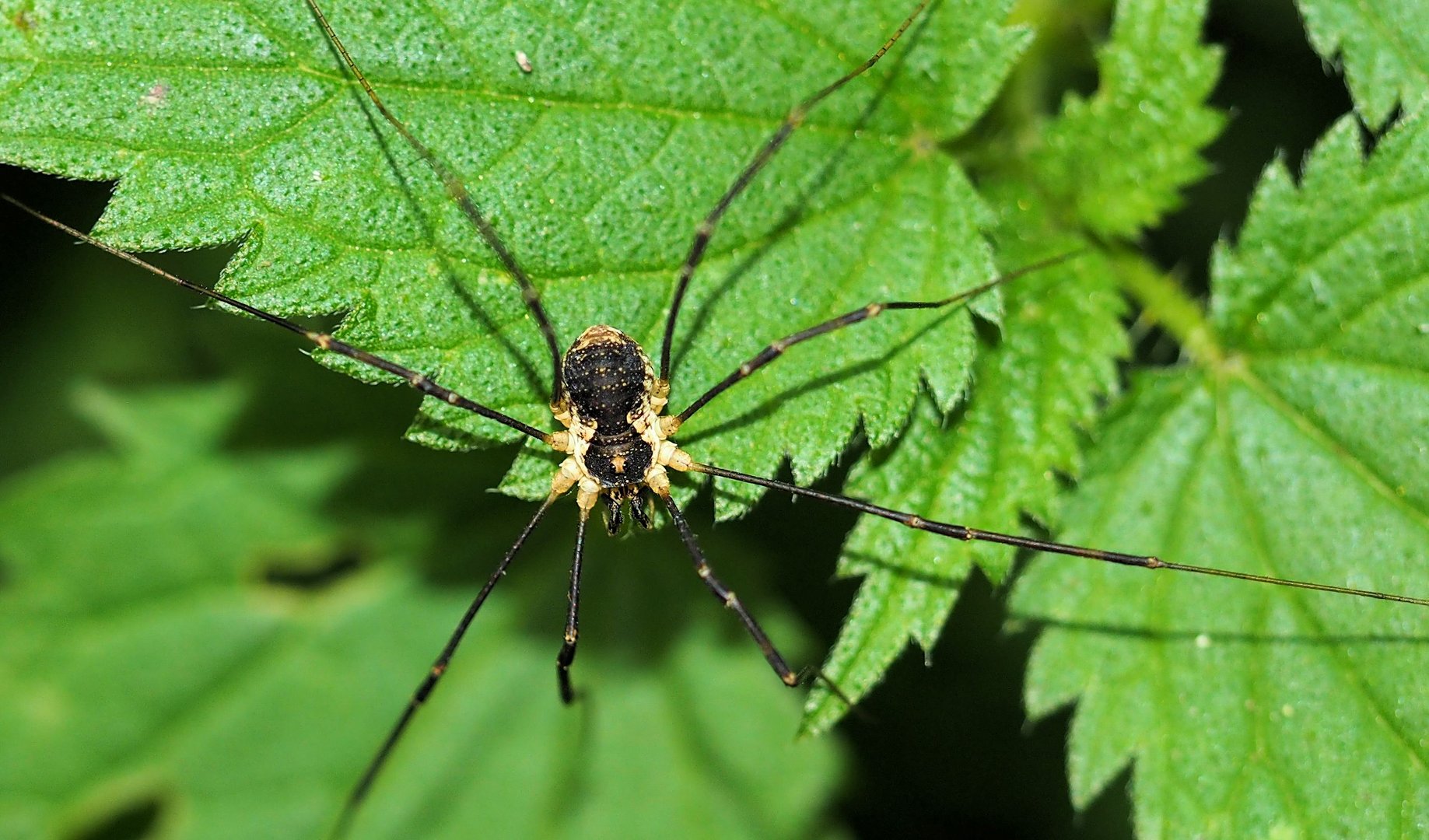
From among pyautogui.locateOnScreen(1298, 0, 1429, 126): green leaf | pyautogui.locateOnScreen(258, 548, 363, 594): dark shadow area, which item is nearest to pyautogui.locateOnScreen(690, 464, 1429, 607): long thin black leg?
pyautogui.locateOnScreen(1298, 0, 1429, 126): green leaf

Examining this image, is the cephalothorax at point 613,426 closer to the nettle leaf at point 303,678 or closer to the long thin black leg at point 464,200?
the long thin black leg at point 464,200

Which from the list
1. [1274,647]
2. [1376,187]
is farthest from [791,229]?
[1274,647]

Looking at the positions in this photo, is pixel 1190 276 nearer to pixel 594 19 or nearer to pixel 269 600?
pixel 594 19

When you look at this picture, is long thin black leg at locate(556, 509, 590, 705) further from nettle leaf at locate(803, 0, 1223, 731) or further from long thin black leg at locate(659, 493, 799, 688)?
nettle leaf at locate(803, 0, 1223, 731)

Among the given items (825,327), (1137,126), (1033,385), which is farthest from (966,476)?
(1137,126)

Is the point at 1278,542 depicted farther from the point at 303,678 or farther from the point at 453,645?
the point at 303,678
